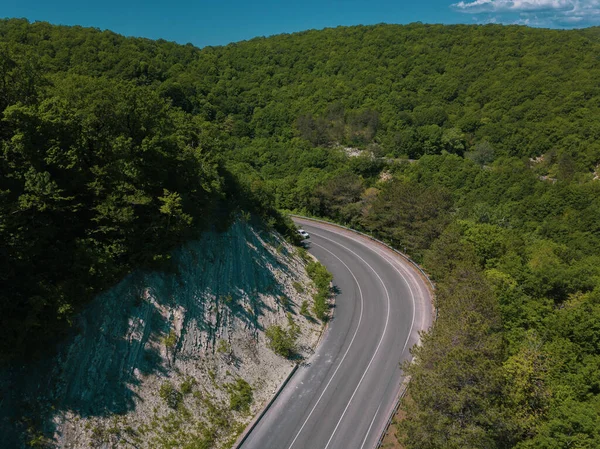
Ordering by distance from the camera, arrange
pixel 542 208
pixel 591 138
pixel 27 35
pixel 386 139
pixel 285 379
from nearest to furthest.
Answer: pixel 285 379 → pixel 542 208 → pixel 27 35 → pixel 591 138 → pixel 386 139

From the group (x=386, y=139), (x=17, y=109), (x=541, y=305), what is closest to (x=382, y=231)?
(x=541, y=305)

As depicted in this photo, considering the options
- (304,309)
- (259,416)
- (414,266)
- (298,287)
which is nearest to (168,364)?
(259,416)

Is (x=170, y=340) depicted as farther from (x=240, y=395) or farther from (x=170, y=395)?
Answer: (x=240, y=395)

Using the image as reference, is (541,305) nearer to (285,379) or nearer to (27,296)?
(285,379)

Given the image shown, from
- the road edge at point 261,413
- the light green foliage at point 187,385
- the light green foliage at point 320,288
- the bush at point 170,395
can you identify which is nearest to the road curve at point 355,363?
the road edge at point 261,413

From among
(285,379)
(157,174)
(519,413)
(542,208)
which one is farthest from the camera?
(542,208)

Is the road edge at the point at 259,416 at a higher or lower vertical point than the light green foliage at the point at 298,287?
lower

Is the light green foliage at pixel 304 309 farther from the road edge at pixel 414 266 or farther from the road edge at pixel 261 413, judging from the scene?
the road edge at pixel 414 266
